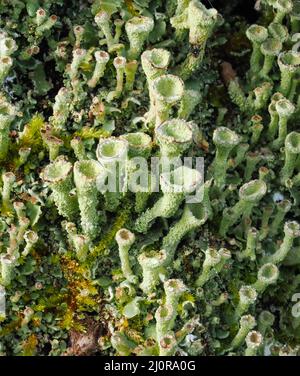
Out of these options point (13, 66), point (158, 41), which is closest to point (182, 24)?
point (158, 41)

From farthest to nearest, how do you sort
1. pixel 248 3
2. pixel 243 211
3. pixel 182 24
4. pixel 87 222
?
pixel 248 3, pixel 182 24, pixel 243 211, pixel 87 222

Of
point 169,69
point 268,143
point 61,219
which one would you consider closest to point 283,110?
point 268,143

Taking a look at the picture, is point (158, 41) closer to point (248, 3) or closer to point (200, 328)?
point (248, 3)

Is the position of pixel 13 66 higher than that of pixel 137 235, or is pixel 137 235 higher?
pixel 13 66

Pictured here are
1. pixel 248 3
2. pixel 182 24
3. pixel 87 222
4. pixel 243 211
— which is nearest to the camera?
pixel 87 222

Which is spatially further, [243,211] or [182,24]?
[182,24]

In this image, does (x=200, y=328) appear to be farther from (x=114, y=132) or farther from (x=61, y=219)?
(x=114, y=132)

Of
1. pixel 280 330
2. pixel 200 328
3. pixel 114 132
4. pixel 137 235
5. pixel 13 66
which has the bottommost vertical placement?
pixel 280 330
